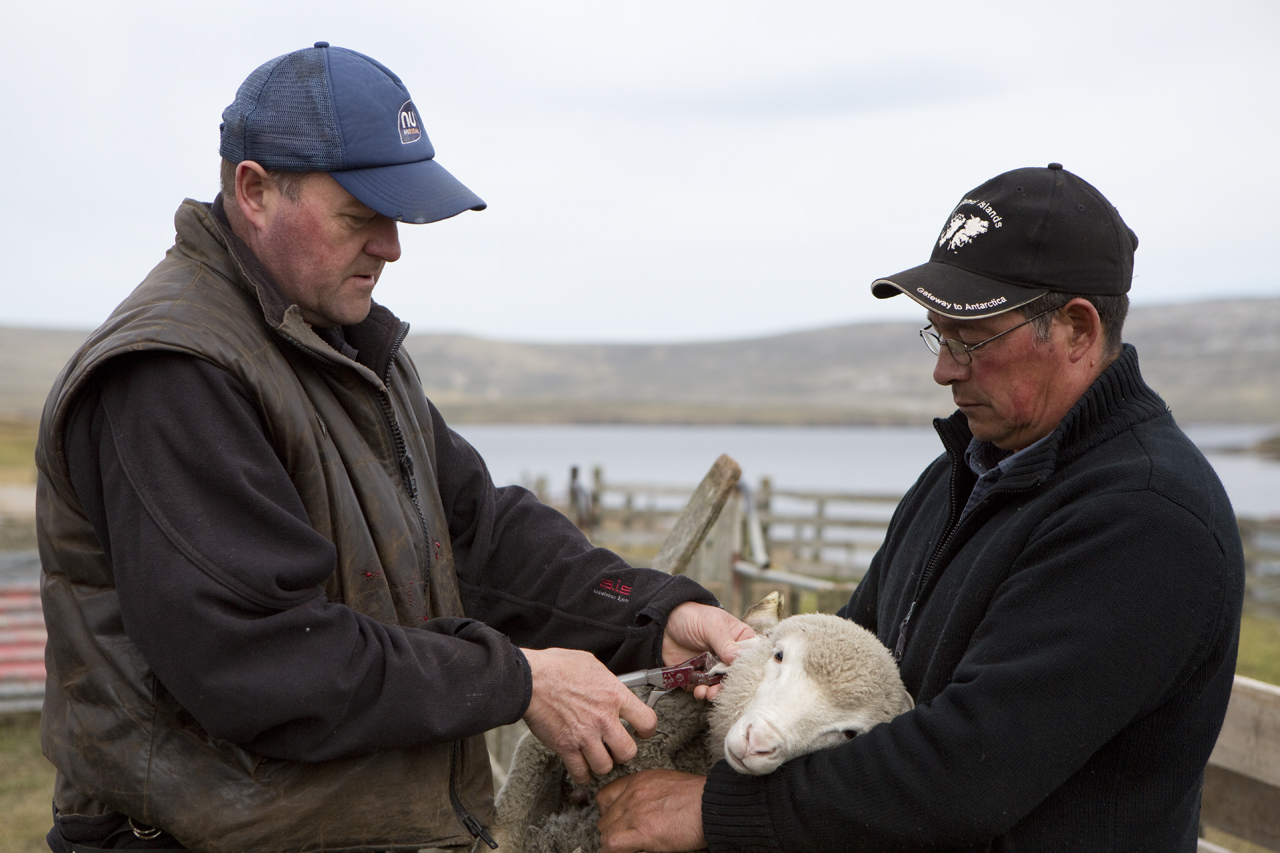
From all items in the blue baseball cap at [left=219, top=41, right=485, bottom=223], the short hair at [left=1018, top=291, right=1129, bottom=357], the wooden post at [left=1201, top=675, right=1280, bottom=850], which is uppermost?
the blue baseball cap at [left=219, top=41, right=485, bottom=223]

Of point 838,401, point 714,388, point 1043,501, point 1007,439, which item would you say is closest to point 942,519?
point 1007,439

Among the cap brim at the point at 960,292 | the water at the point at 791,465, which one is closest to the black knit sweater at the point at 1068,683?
the cap brim at the point at 960,292

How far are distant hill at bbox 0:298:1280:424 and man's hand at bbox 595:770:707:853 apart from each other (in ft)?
Result: 435

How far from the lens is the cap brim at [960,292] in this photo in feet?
7.39

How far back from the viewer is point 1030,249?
226cm

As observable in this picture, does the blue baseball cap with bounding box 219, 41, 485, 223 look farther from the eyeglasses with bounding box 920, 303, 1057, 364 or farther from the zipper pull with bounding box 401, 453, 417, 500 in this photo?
the eyeglasses with bounding box 920, 303, 1057, 364

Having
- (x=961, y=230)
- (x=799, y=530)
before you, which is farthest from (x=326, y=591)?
(x=799, y=530)

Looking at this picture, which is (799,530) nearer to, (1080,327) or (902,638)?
(902,638)

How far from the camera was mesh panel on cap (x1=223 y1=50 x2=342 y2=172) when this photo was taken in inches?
85.6

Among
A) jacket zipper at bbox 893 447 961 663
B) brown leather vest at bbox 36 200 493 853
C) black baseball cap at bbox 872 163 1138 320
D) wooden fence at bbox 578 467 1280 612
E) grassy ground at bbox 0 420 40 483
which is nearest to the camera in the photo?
brown leather vest at bbox 36 200 493 853

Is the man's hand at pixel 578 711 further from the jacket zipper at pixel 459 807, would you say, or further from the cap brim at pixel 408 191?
the cap brim at pixel 408 191

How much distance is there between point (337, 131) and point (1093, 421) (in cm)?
186

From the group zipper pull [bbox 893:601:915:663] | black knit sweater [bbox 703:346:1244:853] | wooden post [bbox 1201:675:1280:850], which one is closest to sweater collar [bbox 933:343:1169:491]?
black knit sweater [bbox 703:346:1244:853]

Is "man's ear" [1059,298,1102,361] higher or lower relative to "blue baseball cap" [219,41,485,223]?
lower
